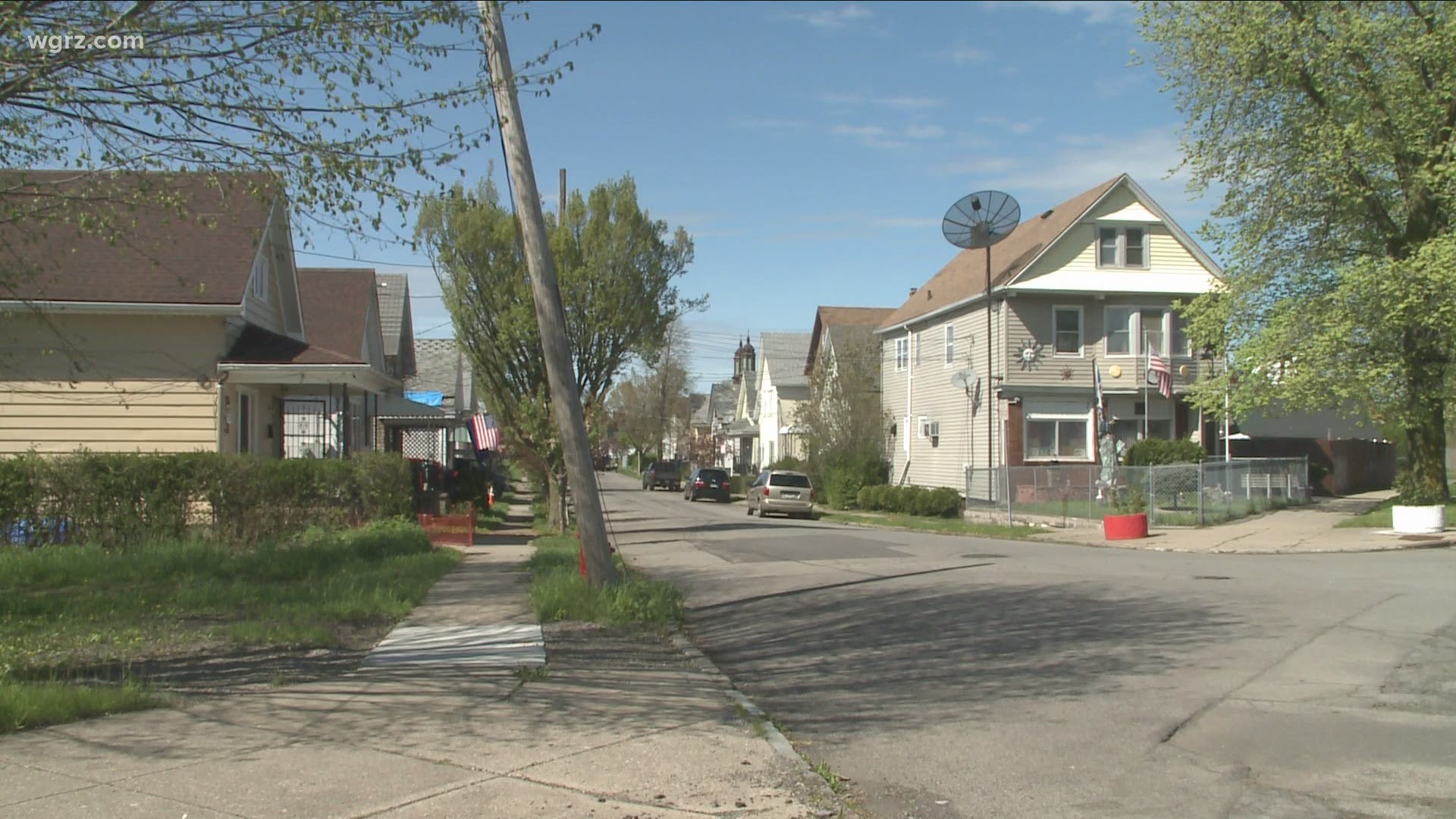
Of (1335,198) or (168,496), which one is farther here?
(1335,198)

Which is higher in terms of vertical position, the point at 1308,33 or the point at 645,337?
the point at 1308,33

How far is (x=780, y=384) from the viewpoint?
217ft

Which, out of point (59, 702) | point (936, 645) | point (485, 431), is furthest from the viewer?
point (485, 431)

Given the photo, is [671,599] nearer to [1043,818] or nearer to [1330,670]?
[1330,670]

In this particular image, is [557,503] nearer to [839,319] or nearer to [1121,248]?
[1121,248]

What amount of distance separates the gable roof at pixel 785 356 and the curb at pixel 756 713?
5517 cm

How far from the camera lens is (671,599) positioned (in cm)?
1240

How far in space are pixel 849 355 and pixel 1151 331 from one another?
12.3 m

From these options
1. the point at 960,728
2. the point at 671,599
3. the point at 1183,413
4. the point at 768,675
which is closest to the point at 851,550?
the point at 671,599

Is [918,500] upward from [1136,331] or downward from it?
downward

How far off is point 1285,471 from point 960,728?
26.0 meters

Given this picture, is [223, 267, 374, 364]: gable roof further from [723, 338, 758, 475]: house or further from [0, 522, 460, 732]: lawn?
[723, 338, 758, 475]: house

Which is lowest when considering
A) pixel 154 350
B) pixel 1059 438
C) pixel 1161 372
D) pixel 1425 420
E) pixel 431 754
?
pixel 431 754

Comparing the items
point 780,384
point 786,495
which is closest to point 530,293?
point 786,495
